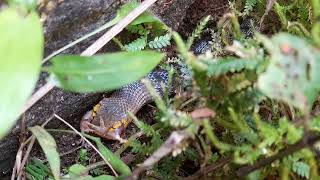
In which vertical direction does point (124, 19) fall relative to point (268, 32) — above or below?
above

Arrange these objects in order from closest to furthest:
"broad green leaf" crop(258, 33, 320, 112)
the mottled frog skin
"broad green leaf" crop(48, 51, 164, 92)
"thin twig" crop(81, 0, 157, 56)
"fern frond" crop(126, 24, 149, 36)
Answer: "broad green leaf" crop(258, 33, 320, 112) < "broad green leaf" crop(48, 51, 164, 92) < "thin twig" crop(81, 0, 157, 56) < "fern frond" crop(126, 24, 149, 36) < the mottled frog skin

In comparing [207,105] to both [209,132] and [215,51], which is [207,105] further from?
[215,51]

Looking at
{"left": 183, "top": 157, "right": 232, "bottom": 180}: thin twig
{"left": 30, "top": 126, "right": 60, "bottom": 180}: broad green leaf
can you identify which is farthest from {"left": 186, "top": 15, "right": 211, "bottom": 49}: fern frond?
{"left": 30, "top": 126, "right": 60, "bottom": 180}: broad green leaf

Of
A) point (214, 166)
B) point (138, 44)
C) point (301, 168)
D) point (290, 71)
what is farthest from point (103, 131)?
point (290, 71)

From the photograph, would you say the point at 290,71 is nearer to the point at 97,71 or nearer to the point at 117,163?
the point at 97,71

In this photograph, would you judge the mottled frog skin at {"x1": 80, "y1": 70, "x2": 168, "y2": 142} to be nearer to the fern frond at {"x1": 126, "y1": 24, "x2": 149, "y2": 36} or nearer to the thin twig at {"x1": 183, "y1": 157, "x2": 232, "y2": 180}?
the fern frond at {"x1": 126, "y1": 24, "x2": 149, "y2": 36}

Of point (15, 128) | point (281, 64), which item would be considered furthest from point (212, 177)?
point (15, 128)
